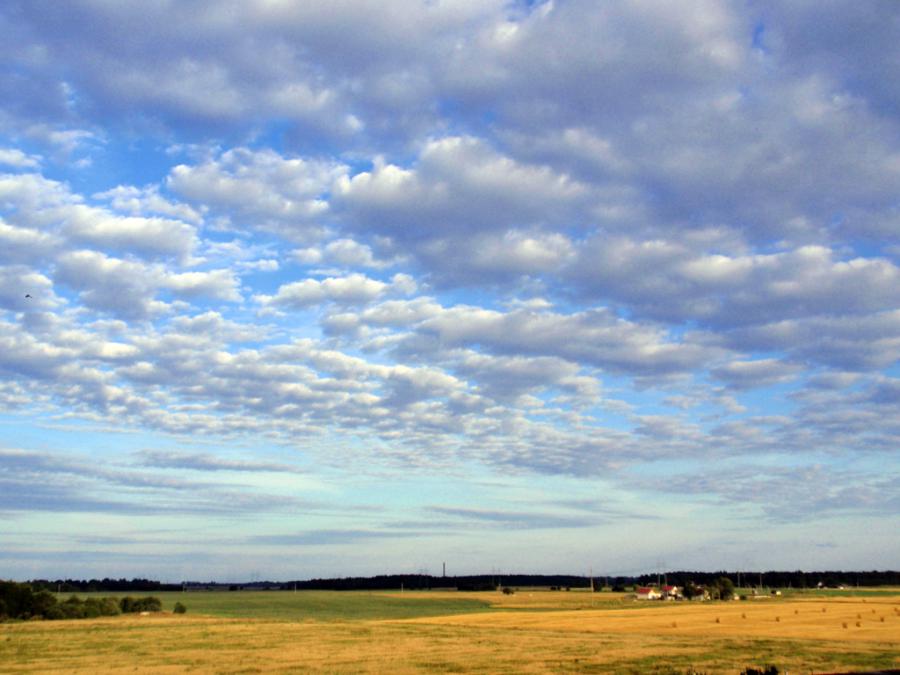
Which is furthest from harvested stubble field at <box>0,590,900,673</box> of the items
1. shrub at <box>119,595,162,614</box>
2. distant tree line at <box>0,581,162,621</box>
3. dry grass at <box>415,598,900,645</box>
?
shrub at <box>119,595,162,614</box>

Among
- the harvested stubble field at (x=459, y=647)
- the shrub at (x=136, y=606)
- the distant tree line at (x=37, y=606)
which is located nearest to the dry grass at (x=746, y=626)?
the harvested stubble field at (x=459, y=647)

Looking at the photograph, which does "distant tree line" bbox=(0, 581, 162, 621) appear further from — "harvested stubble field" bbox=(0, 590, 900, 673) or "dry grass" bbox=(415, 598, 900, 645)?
"dry grass" bbox=(415, 598, 900, 645)

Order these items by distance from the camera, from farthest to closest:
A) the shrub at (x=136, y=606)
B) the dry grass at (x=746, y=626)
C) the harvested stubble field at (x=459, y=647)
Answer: the shrub at (x=136, y=606), the dry grass at (x=746, y=626), the harvested stubble field at (x=459, y=647)

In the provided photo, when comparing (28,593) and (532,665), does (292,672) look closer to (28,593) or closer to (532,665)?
(532,665)

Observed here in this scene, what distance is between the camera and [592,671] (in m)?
44.0

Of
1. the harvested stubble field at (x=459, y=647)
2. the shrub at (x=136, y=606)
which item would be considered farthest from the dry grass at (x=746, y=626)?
the shrub at (x=136, y=606)

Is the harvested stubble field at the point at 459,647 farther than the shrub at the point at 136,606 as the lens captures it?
No

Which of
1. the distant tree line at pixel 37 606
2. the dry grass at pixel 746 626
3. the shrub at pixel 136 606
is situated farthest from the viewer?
the shrub at pixel 136 606

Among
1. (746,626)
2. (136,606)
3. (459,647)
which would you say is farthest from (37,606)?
(746,626)

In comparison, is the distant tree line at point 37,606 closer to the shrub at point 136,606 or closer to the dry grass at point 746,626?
the shrub at point 136,606

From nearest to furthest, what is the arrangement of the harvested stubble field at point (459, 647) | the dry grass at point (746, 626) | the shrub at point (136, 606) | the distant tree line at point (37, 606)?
the harvested stubble field at point (459, 647) < the dry grass at point (746, 626) < the distant tree line at point (37, 606) < the shrub at point (136, 606)

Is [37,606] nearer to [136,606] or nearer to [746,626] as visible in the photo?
[136,606]

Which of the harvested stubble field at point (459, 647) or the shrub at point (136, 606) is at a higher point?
the harvested stubble field at point (459, 647)

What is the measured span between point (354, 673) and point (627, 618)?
73.5 metres
